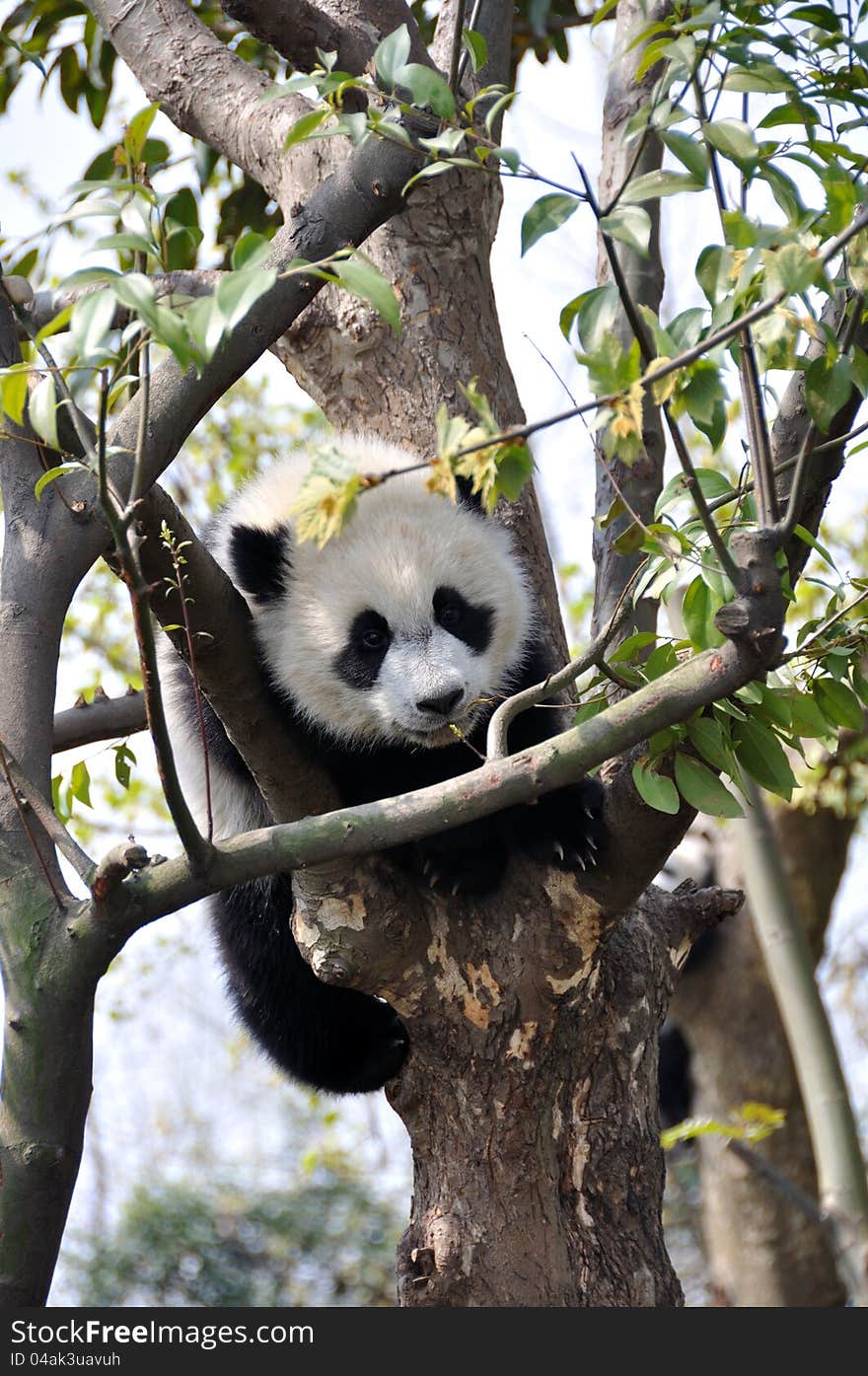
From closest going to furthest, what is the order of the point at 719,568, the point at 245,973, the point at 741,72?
the point at 741,72 → the point at 719,568 → the point at 245,973

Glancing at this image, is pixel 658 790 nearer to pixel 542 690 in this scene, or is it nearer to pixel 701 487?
pixel 542 690

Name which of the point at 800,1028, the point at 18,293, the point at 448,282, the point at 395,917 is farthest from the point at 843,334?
the point at 800,1028

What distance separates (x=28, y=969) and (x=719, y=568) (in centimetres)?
125

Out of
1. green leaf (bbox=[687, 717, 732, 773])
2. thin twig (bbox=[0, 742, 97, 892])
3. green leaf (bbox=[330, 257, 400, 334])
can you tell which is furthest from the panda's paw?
green leaf (bbox=[330, 257, 400, 334])

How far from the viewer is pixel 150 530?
2234mm

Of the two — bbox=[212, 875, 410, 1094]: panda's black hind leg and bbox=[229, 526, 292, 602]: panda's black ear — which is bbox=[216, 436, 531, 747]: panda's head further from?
bbox=[212, 875, 410, 1094]: panda's black hind leg

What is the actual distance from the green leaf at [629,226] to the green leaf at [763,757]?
1.02 m

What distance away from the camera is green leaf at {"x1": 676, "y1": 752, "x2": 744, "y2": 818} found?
2.38 metres

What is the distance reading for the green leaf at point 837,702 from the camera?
2.42 meters

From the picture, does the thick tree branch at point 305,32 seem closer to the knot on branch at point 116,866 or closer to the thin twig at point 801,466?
the thin twig at point 801,466

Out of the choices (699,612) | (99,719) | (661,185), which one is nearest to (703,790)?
(699,612)

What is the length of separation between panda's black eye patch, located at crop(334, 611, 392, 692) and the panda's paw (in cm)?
54

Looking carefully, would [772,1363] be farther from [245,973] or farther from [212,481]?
[212,481]

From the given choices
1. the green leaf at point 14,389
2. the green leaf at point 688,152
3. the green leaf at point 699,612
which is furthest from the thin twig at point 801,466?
the green leaf at point 14,389
